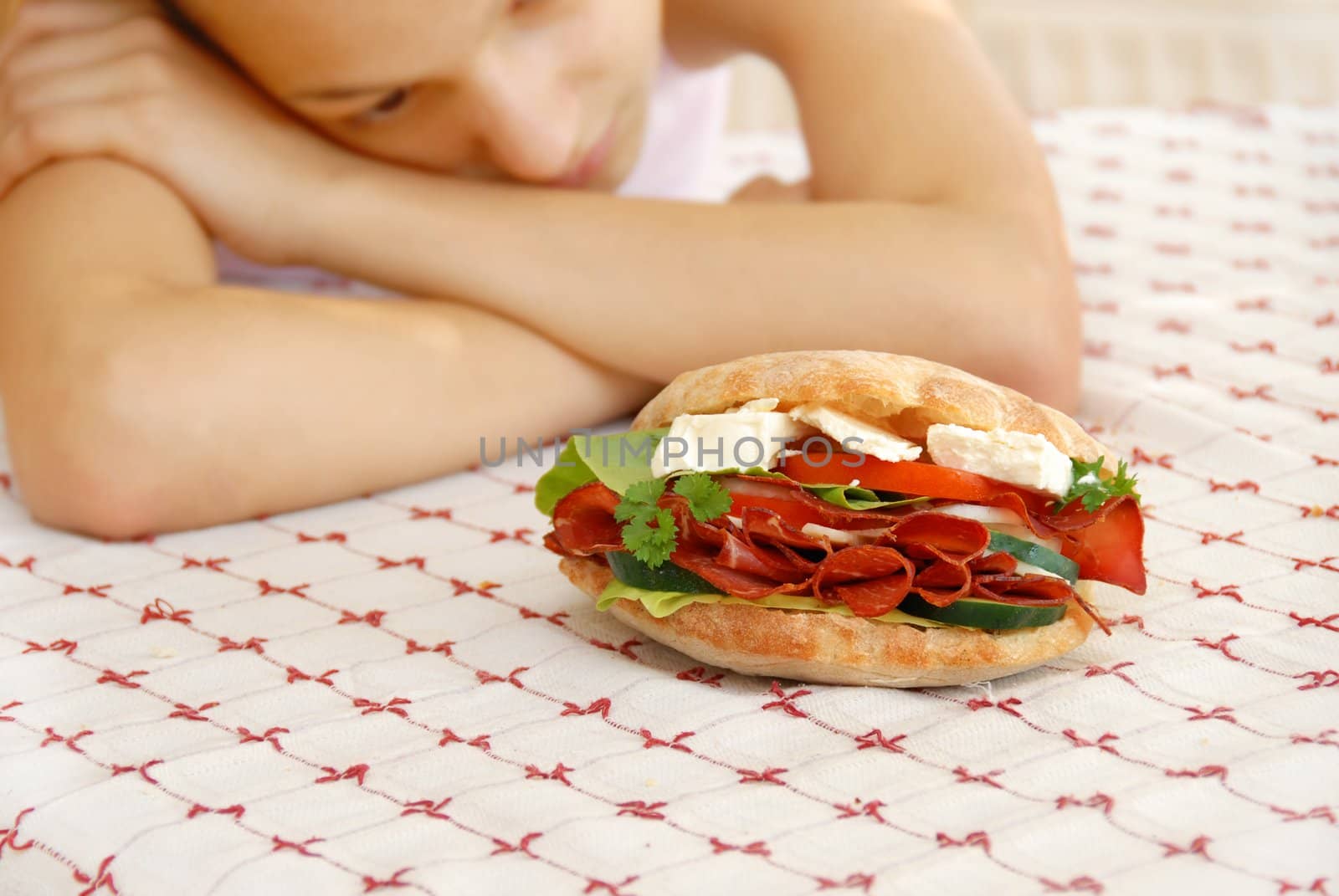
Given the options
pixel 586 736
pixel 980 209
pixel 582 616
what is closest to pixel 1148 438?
pixel 980 209

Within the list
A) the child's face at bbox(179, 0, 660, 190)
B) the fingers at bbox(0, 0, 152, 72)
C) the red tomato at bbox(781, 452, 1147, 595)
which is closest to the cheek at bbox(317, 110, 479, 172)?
the child's face at bbox(179, 0, 660, 190)

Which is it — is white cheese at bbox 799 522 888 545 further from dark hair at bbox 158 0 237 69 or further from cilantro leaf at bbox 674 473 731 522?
dark hair at bbox 158 0 237 69

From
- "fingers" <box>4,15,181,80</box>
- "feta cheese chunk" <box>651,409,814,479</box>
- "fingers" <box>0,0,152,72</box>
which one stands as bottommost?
"feta cheese chunk" <box>651,409,814,479</box>

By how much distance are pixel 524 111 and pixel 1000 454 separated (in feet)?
2.24

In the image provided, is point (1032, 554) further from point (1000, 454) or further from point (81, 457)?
point (81, 457)

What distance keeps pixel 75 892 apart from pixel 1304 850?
0.71m

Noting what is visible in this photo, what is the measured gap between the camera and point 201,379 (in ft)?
4.49

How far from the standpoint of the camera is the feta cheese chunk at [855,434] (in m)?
1.03

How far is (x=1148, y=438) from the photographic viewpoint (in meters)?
1.57

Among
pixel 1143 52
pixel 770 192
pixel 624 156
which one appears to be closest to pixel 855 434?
pixel 624 156

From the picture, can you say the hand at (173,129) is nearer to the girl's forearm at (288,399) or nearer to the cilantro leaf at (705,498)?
the girl's forearm at (288,399)

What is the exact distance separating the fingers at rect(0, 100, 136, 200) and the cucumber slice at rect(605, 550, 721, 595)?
33.7 inches

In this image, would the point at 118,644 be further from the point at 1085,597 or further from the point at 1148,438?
the point at 1148,438

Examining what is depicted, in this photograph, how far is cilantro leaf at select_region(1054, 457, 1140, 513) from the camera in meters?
1.04
